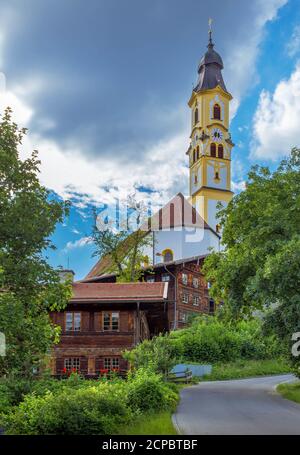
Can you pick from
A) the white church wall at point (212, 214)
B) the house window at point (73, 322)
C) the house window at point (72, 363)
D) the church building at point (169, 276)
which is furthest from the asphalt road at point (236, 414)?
the white church wall at point (212, 214)

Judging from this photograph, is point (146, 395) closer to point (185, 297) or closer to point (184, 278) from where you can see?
point (185, 297)

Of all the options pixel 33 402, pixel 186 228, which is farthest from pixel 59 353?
pixel 186 228

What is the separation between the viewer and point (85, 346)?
34.7m

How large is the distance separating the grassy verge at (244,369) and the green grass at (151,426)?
24295 millimetres

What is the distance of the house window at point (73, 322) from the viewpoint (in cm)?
3488

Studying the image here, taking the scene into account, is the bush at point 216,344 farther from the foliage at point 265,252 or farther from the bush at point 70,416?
the bush at point 70,416

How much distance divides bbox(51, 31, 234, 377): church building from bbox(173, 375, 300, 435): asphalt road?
6945 mm

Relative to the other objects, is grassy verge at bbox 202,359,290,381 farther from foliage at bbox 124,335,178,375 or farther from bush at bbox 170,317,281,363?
foliage at bbox 124,335,178,375

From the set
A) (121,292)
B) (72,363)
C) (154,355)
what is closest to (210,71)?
(121,292)

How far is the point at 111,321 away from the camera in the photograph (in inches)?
1347

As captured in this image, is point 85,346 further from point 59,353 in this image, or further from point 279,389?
point 279,389

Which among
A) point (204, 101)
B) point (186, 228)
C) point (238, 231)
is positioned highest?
point (204, 101)

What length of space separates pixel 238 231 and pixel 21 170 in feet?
41.7
